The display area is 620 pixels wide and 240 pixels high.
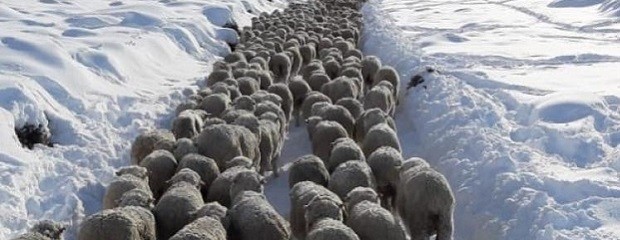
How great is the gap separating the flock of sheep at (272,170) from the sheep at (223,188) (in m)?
0.02

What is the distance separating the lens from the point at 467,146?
1027 centimetres

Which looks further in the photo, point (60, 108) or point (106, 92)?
point (106, 92)

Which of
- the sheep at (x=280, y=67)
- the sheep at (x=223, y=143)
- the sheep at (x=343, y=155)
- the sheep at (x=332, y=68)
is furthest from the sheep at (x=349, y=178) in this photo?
the sheep at (x=280, y=67)

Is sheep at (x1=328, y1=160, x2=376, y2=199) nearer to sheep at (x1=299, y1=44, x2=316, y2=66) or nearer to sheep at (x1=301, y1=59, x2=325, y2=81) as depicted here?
sheep at (x1=301, y1=59, x2=325, y2=81)

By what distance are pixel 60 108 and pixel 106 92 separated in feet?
5.09

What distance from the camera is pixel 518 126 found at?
436 inches

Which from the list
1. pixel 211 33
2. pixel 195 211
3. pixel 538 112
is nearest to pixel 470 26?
pixel 211 33

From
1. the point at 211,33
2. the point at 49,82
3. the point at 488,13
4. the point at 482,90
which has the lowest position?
the point at 488,13

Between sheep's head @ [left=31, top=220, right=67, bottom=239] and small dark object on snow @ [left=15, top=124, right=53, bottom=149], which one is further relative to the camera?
small dark object on snow @ [left=15, top=124, right=53, bottom=149]

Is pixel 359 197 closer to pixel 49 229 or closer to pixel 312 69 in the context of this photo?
pixel 49 229

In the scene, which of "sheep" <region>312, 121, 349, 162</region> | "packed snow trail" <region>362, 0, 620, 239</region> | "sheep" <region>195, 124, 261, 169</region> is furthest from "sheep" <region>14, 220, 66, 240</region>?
"packed snow trail" <region>362, 0, 620, 239</region>

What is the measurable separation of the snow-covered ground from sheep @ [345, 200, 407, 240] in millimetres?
3339

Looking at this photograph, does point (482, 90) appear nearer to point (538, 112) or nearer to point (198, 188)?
point (538, 112)

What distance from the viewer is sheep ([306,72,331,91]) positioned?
13846 millimetres
